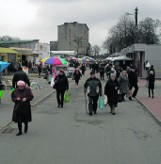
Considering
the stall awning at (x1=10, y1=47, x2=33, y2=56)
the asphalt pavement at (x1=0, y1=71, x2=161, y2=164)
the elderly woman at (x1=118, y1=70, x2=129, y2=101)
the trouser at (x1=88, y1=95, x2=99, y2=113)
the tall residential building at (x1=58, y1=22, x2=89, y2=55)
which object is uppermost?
the tall residential building at (x1=58, y1=22, x2=89, y2=55)

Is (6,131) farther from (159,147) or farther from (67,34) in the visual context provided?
(67,34)

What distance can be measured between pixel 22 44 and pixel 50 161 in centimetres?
5238

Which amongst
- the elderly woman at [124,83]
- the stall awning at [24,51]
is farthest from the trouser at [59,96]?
the stall awning at [24,51]

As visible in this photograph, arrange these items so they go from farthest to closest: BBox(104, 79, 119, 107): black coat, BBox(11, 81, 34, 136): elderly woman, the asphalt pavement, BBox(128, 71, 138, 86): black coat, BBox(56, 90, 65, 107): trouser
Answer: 1. BBox(128, 71, 138, 86): black coat
2. BBox(56, 90, 65, 107): trouser
3. BBox(104, 79, 119, 107): black coat
4. BBox(11, 81, 34, 136): elderly woman
5. the asphalt pavement

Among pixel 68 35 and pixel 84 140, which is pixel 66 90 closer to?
pixel 84 140

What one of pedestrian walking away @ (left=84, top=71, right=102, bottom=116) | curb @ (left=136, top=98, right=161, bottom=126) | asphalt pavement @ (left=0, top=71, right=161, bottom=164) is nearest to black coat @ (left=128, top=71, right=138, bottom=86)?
curb @ (left=136, top=98, right=161, bottom=126)

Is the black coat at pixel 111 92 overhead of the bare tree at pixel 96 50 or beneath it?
beneath

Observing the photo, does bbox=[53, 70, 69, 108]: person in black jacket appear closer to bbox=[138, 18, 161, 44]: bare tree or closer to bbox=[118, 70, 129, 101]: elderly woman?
bbox=[118, 70, 129, 101]: elderly woman

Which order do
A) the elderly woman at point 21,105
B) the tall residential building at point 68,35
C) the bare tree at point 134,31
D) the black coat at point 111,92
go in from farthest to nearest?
1. the tall residential building at point 68,35
2. the bare tree at point 134,31
3. the black coat at point 111,92
4. the elderly woman at point 21,105

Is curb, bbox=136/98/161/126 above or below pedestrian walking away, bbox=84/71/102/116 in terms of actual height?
below

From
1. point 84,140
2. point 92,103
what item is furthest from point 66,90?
point 84,140

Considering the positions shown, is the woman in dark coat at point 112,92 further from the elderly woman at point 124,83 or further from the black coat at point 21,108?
the black coat at point 21,108

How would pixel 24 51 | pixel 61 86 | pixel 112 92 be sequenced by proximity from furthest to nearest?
pixel 24 51 < pixel 61 86 < pixel 112 92

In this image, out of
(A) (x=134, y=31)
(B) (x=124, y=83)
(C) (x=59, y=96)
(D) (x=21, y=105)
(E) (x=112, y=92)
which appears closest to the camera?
(D) (x=21, y=105)
